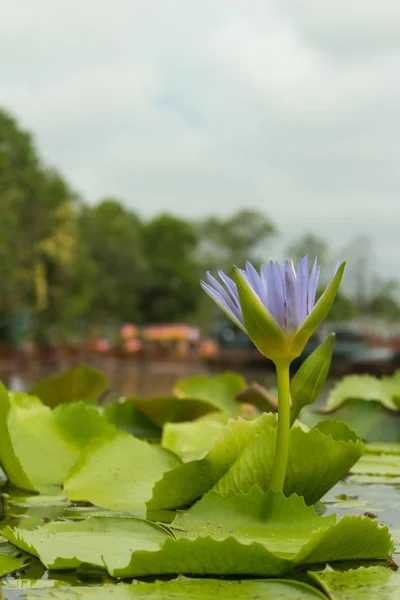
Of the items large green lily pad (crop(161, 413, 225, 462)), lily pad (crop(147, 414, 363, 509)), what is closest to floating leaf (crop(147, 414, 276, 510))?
lily pad (crop(147, 414, 363, 509))

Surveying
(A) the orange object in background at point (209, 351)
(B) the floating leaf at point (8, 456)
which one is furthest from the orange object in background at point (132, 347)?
(B) the floating leaf at point (8, 456)

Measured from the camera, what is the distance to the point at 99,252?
43406 millimetres

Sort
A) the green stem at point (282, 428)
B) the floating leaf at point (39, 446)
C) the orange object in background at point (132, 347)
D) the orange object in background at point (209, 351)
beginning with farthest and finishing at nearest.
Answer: the orange object in background at point (132, 347)
the orange object in background at point (209, 351)
the floating leaf at point (39, 446)
the green stem at point (282, 428)

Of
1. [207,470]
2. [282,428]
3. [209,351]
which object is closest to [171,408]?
[207,470]

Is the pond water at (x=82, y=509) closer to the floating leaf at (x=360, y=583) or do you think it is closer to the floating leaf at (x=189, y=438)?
the floating leaf at (x=360, y=583)

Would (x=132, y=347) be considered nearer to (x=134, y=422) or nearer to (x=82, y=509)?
(x=134, y=422)

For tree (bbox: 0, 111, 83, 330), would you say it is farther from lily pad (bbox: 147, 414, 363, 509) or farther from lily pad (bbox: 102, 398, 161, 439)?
lily pad (bbox: 147, 414, 363, 509)

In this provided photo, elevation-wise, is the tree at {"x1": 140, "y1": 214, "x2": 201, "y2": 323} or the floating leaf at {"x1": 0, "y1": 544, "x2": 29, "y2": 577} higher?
the tree at {"x1": 140, "y1": 214, "x2": 201, "y2": 323}

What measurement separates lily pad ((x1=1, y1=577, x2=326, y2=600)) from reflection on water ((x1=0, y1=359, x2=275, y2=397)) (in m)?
10.6

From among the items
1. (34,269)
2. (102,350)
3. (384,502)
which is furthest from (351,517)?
A: (34,269)

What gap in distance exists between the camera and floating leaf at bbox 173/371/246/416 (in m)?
1.71

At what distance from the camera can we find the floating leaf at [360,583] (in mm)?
667

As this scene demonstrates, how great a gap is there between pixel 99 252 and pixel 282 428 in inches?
1691

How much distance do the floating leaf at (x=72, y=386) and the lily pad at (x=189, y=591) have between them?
2.55 ft
